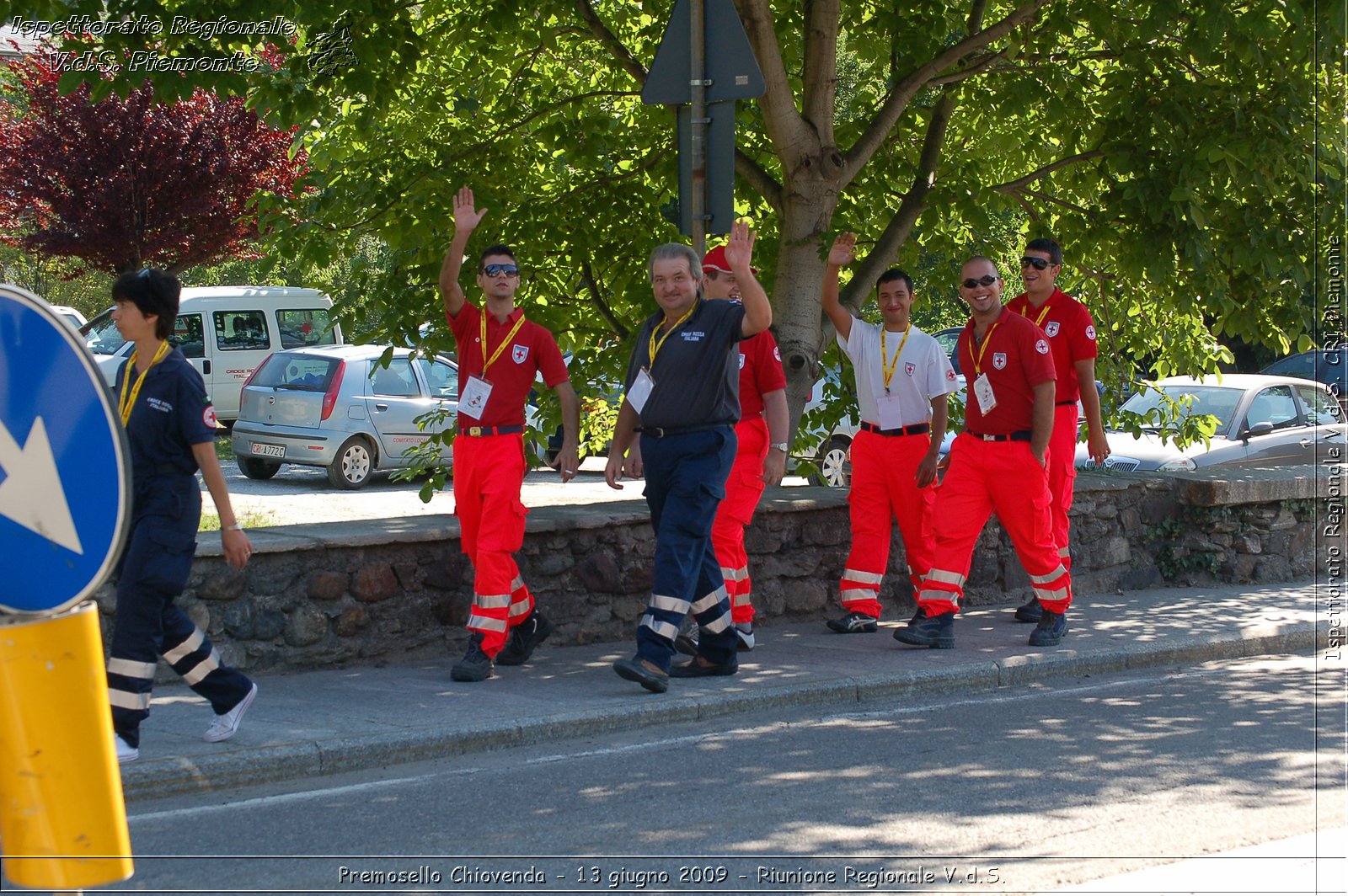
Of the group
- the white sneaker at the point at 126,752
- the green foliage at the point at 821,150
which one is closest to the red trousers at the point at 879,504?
the green foliage at the point at 821,150

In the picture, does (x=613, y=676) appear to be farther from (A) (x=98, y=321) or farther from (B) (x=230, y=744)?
(A) (x=98, y=321)

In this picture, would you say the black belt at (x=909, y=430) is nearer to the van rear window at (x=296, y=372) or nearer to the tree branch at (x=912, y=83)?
the tree branch at (x=912, y=83)

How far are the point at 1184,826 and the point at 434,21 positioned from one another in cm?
814

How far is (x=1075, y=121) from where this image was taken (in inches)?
417

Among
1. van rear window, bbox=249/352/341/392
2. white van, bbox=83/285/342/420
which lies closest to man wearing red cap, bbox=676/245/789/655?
van rear window, bbox=249/352/341/392

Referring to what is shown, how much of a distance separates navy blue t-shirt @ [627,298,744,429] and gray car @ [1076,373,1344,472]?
29.5 ft

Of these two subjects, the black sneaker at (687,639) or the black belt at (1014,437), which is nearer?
the black sneaker at (687,639)

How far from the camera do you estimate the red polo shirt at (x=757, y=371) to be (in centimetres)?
761

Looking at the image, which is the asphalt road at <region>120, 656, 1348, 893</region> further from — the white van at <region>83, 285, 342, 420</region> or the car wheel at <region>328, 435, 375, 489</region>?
the white van at <region>83, 285, 342, 420</region>

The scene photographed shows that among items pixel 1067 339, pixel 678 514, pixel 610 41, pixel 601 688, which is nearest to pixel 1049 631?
pixel 1067 339

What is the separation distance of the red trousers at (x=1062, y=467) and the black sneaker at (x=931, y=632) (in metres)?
1.02

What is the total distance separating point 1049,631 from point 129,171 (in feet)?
58.7

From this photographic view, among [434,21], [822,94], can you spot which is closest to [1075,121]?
[822,94]

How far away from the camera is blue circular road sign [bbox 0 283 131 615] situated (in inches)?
113
